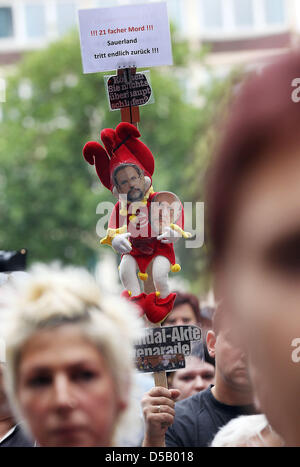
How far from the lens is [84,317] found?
1284mm

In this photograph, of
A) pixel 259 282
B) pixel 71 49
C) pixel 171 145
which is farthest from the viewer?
pixel 71 49

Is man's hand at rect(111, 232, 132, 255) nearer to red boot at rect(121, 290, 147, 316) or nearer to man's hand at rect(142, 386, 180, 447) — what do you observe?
red boot at rect(121, 290, 147, 316)

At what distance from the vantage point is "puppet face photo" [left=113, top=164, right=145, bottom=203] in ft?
5.23

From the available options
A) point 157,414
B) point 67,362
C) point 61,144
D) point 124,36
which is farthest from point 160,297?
point 61,144

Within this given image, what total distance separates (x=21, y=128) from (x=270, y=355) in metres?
11.2

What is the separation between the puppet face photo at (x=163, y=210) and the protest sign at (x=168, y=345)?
0.26m

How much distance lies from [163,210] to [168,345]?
34cm

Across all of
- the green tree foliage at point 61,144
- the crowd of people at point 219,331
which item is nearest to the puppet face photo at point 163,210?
the crowd of people at point 219,331

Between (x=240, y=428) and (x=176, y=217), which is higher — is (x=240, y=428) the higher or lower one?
the lower one

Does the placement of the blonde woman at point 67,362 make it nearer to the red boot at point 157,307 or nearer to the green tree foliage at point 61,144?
the red boot at point 157,307

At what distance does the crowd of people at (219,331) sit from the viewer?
76cm

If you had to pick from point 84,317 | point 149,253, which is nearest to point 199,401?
point 149,253

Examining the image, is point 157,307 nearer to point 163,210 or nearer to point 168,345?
point 168,345
